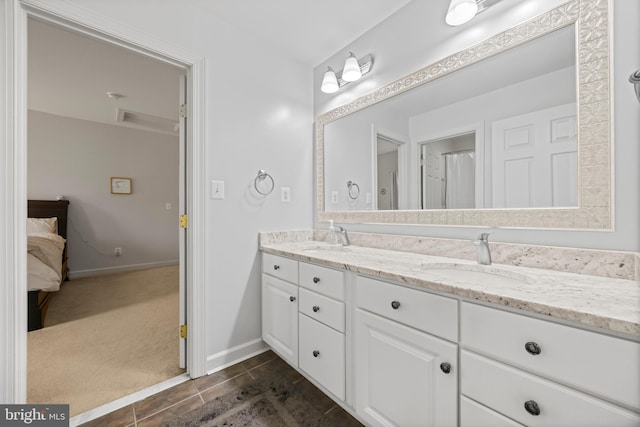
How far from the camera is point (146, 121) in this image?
13.4 feet

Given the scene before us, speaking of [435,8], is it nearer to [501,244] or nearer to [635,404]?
[501,244]

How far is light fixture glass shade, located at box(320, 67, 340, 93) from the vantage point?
2.00m

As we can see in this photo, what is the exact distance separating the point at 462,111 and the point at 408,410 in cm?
145

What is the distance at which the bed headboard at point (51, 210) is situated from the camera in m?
3.56

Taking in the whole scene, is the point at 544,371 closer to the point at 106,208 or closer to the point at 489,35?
the point at 489,35

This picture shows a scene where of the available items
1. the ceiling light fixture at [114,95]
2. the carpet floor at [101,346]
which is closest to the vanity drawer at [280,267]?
the carpet floor at [101,346]

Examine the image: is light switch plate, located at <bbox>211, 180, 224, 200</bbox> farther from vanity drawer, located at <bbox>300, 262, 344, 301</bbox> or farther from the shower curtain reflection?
the shower curtain reflection

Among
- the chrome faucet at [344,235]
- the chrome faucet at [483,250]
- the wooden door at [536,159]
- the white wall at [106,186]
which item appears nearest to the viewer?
the wooden door at [536,159]

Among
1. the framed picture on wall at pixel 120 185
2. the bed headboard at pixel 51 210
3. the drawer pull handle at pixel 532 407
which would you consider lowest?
the drawer pull handle at pixel 532 407

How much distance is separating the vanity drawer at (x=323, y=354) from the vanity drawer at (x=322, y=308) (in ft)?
0.11

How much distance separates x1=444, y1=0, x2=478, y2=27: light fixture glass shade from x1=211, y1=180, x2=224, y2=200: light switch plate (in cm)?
160

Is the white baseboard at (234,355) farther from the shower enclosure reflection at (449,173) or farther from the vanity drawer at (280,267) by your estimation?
the shower enclosure reflection at (449,173)

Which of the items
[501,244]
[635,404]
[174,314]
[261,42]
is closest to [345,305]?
[501,244]
